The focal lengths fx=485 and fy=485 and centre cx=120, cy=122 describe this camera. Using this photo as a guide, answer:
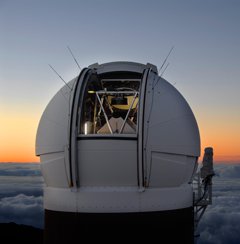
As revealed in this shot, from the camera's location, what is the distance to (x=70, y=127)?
1370 cm

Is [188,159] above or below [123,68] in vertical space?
below

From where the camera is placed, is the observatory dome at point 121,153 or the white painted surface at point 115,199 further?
the white painted surface at point 115,199

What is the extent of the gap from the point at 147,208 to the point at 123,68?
463cm

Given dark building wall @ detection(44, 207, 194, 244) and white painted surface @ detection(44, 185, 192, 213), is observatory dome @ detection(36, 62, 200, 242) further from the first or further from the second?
dark building wall @ detection(44, 207, 194, 244)

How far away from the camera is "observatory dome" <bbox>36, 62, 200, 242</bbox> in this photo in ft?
44.3

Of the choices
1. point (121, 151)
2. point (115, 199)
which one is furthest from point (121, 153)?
point (115, 199)

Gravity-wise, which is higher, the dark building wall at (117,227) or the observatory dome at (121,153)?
the observatory dome at (121,153)

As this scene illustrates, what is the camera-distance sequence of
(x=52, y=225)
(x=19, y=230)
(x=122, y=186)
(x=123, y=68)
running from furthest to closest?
1. (x=19, y=230)
2. (x=123, y=68)
3. (x=52, y=225)
4. (x=122, y=186)

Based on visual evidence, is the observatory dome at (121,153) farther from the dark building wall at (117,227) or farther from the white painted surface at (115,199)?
the dark building wall at (117,227)

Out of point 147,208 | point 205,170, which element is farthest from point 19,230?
point 147,208

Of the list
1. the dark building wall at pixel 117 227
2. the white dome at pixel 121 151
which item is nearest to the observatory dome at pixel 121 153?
the white dome at pixel 121 151

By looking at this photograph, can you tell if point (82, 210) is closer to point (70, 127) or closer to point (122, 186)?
point (122, 186)

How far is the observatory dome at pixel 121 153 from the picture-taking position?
13.5 metres

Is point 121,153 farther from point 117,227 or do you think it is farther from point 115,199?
point 117,227
